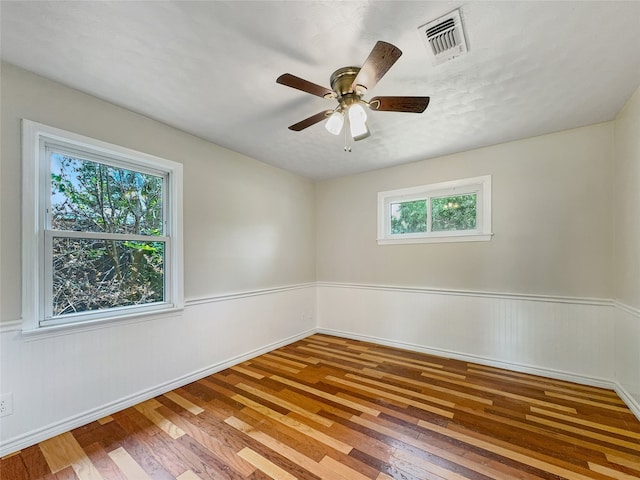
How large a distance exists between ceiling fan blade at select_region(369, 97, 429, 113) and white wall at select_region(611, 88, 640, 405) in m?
1.83

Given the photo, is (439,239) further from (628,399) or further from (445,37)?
(445,37)

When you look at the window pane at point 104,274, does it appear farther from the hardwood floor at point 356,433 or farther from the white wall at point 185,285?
the hardwood floor at point 356,433

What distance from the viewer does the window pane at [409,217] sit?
12.1 ft

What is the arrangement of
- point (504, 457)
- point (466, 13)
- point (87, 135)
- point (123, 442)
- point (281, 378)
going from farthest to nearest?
point (281, 378) → point (87, 135) → point (123, 442) → point (504, 457) → point (466, 13)

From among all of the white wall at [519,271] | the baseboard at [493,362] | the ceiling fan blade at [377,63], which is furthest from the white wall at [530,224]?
the ceiling fan blade at [377,63]

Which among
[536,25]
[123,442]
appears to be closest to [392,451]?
[123,442]

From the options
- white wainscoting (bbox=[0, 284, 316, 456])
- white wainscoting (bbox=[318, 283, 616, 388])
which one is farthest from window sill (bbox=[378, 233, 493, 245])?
white wainscoting (bbox=[0, 284, 316, 456])

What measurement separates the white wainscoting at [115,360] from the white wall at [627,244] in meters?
3.52

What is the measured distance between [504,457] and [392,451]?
2.21 feet

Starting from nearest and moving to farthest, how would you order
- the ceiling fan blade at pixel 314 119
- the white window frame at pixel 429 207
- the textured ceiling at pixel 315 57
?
the textured ceiling at pixel 315 57, the ceiling fan blade at pixel 314 119, the white window frame at pixel 429 207

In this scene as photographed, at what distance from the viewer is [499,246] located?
3.13 meters

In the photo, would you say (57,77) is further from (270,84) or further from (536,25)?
(536,25)

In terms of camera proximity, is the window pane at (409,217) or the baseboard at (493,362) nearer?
the baseboard at (493,362)

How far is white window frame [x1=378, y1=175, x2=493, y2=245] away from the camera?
3219mm
